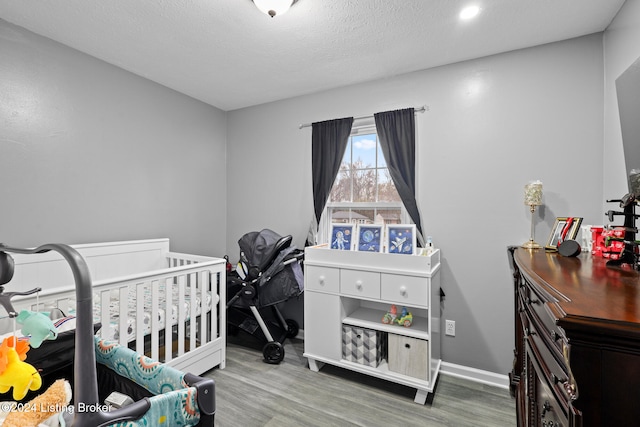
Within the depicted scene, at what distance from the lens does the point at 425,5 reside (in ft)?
5.78

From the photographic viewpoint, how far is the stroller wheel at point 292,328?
3.04 metres

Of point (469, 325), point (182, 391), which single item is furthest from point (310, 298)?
point (182, 391)

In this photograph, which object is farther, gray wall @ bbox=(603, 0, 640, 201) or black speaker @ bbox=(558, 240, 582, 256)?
gray wall @ bbox=(603, 0, 640, 201)

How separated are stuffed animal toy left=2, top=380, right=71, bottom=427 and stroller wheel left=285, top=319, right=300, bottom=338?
2.36 metres

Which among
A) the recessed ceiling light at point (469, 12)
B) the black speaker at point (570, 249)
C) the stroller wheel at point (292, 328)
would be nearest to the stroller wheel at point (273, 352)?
the stroller wheel at point (292, 328)

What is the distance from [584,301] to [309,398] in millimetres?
1880

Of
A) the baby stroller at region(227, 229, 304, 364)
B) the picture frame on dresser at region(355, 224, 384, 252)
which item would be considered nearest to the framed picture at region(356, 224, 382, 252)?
the picture frame on dresser at region(355, 224, 384, 252)

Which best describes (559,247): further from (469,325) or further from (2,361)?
(2,361)

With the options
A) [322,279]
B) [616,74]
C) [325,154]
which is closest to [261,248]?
[322,279]

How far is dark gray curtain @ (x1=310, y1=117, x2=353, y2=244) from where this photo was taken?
286 centimetres

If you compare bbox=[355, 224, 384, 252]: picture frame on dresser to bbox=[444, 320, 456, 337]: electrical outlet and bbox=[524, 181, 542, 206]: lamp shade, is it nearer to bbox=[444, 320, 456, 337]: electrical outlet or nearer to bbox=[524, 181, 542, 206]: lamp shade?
bbox=[444, 320, 456, 337]: electrical outlet

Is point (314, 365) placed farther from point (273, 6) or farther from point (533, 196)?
point (273, 6)

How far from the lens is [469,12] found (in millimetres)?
1814

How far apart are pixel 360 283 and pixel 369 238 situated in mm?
357
